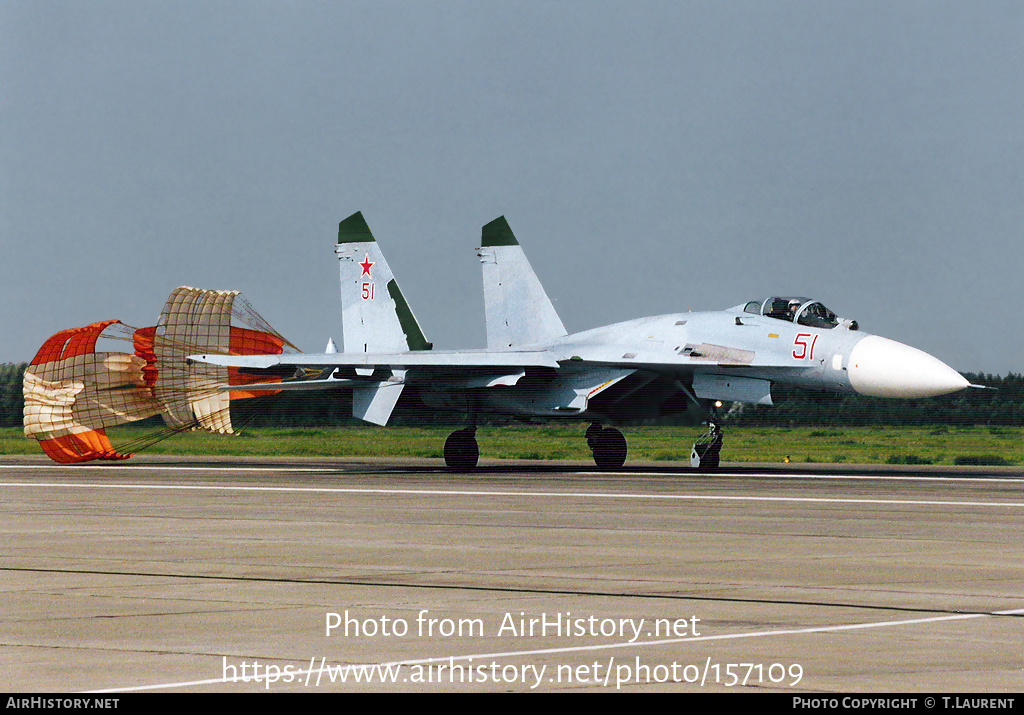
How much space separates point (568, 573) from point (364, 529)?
410 centimetres

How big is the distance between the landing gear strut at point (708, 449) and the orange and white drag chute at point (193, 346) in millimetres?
9665

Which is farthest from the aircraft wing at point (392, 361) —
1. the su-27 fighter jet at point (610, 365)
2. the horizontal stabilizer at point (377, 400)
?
the horizontal stabilizer at point (377, 400)

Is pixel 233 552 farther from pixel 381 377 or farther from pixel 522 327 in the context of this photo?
pixel 522 327

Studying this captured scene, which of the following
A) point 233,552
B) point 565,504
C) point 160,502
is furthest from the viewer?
→ point 160,502

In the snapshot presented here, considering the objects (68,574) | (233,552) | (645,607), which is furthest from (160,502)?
(645,607)

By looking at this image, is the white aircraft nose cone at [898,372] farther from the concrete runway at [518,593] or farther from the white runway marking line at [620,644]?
the white runway marking line at [620,644]

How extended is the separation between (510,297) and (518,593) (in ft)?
67.6

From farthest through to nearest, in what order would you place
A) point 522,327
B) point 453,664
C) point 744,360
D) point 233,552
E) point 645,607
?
point 522,327
point 744,360
point 233,552
point 645,607
point 453,664

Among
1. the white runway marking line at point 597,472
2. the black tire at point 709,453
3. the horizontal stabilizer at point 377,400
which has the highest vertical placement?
the horizontal stabilizer at point 377,400

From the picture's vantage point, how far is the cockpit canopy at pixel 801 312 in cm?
2277

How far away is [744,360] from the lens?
2292cm

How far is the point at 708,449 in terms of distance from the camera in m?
24.2

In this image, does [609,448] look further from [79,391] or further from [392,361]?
[79,391]
